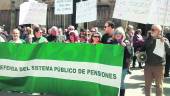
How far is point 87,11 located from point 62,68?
1.70 meters

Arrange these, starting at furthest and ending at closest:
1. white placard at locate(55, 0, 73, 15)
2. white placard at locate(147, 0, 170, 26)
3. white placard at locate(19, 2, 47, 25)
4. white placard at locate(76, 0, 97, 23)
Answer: white placard at locate(55, 0, 73, 15), white placard at locate(19, 2, 47, 25), white placard at locate(76, 0, 97, 23), white placard at locate(147, 0, 170, 26)

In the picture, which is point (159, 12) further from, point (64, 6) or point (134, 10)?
point (64, 6)

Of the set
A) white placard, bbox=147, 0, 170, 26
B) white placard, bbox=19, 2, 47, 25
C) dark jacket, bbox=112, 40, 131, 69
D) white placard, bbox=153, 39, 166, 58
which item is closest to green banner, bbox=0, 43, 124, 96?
dark jacket, bbox=112, 40, 131, 69

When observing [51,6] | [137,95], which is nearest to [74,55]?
[137,95]

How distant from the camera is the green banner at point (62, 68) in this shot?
1098 cm

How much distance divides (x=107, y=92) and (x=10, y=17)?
27391 mm

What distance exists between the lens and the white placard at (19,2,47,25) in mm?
14047

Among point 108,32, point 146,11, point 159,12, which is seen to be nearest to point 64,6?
point 108,32

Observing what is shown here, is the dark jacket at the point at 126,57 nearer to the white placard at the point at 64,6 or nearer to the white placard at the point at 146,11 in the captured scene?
the white placard at the point at 146,11

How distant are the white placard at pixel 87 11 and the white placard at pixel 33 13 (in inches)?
50.3

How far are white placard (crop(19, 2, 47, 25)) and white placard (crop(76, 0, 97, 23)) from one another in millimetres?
1277

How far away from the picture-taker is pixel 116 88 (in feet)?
35.6

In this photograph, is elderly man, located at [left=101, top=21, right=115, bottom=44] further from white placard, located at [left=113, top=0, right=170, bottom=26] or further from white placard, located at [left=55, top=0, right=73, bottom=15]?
white placard, located at [left=55, top=0, right=73, bottom=15]

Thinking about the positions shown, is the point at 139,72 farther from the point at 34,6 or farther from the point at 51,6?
the point at 51,6
